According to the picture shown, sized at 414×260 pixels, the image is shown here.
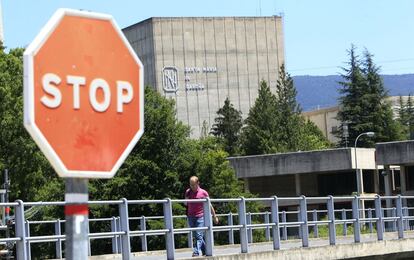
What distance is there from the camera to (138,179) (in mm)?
60531

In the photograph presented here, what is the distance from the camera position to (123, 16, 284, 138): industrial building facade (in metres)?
155

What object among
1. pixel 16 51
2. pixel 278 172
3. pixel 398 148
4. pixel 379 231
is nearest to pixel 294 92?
pixel 278 172

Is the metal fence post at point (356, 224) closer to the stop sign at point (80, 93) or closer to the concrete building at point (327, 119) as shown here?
the stop sign at point (80, 93)

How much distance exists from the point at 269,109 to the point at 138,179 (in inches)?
2160

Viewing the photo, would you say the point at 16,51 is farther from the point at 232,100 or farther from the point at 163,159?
the point at 232,100

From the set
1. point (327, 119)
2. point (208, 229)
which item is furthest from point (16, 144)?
point (327, 119)

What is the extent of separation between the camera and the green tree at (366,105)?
4773 inches

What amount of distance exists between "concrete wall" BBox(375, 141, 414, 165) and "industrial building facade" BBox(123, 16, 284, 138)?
7483 centimetres

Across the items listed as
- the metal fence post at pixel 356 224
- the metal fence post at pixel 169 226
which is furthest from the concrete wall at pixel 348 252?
the metal fence post at pixel 169 226

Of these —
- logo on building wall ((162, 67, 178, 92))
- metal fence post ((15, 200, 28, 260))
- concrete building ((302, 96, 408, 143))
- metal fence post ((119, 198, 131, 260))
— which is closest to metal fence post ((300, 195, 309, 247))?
metal fence post ((119, 198, 131, 260))

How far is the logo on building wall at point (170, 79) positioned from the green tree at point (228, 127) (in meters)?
19.3

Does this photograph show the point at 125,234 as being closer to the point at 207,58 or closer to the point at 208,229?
the point at 208,229

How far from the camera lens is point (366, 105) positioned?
124 m

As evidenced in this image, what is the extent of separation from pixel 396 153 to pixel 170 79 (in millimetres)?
82473
